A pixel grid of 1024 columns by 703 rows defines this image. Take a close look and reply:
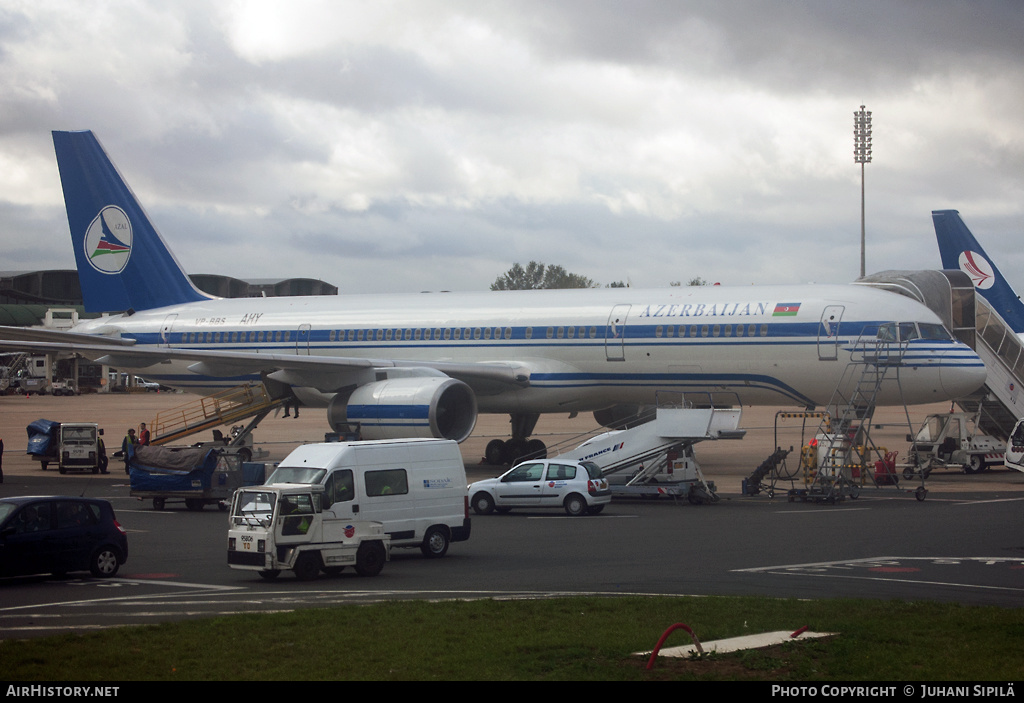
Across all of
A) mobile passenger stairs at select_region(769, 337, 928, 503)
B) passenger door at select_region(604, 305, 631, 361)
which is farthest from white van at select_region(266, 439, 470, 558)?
passenger door at select_region(604, 305, 631, 361)

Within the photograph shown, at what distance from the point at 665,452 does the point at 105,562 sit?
1582 centimetres

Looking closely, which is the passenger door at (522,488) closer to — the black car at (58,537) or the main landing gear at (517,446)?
the black car at (58,537)

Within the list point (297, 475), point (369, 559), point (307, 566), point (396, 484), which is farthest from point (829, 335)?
point (307, 566)

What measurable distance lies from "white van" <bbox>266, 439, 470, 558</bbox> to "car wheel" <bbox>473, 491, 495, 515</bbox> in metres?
6.72

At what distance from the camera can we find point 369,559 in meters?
18.4

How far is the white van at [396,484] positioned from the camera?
1986 centimetres

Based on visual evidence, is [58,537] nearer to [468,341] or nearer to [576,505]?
[576,505]

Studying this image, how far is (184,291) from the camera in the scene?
44.3 metres

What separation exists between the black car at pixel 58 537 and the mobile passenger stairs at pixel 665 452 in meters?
14.7

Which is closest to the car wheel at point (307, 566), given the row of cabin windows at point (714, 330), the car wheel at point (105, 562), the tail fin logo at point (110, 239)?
the car wheel at point (105, 562)

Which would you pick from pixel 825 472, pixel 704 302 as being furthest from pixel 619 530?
pixel 704 302

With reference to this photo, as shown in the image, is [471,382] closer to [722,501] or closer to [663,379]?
[663,379]

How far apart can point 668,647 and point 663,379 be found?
2170 cm

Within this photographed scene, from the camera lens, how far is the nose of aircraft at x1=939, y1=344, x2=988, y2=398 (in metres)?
30.8
